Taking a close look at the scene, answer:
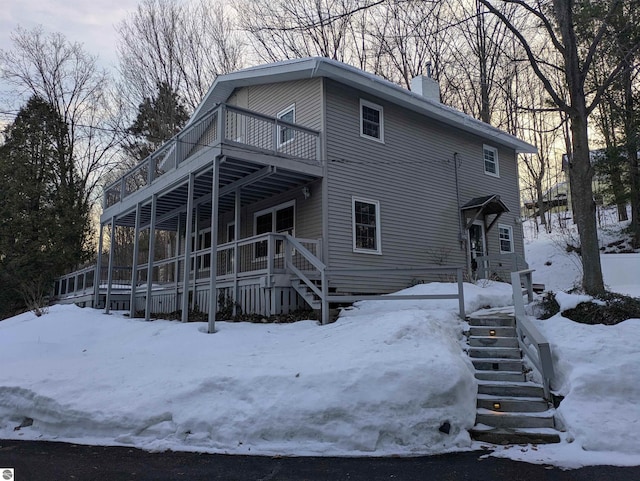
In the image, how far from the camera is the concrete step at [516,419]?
5.47 metres

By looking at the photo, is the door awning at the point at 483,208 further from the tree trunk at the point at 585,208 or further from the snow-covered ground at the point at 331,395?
the snow-covered ground at the point at 331,395

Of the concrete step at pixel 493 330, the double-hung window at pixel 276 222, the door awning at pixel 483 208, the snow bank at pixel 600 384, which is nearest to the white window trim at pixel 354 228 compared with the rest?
the double-hung window at pixel 276 222

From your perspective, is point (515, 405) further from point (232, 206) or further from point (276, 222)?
point (232, 206)

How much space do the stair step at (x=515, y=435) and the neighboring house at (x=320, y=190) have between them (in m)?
4.52

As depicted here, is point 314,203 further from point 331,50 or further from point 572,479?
point 331,50

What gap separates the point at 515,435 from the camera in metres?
5.29

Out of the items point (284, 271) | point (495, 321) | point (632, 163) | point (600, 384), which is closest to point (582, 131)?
point (495, 321)

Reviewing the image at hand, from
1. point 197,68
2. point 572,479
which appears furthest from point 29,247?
point 572,479

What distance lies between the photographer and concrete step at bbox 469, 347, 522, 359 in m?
7.14

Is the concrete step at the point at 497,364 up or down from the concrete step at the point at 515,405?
up

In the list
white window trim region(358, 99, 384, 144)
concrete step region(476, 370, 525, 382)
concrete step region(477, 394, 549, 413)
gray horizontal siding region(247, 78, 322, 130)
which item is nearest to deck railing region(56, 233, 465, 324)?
concrete step region(476, 370, 525, 382)

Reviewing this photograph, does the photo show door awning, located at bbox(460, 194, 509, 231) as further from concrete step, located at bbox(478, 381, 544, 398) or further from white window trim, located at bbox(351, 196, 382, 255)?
concrete step, located at bbox(478, 381, 544, 398)

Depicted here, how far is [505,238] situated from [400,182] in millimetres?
5872

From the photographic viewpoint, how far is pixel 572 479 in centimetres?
418
